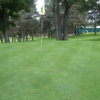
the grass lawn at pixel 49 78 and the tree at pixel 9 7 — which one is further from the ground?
the tree at pixel 9 7

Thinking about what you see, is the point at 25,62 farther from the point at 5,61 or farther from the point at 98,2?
the point at 98,2

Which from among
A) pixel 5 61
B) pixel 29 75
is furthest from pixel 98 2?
pixel 29 75

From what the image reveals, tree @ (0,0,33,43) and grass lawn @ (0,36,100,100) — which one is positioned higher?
tree @ (0,0,33,43)

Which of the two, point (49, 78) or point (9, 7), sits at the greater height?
point (9, 7)

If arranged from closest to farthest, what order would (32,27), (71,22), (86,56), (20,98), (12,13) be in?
1. (20,98)
2. (86,56)
3. (12,13)
4. (71,22)
5. (32,27)

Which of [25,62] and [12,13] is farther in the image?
[12,13]

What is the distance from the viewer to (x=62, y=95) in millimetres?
6059

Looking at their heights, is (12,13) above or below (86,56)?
above

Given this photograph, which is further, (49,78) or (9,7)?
(9,7)

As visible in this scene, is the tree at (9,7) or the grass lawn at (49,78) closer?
the grass lawn at (49,78)

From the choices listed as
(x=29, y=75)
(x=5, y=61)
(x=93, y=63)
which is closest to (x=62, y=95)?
(x=29, y=75)

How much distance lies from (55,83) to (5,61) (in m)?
3.72

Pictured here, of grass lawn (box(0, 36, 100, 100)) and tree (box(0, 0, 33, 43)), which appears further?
tree (box(0, 0, 33, 43))

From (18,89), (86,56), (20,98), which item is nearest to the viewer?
(20,98)
